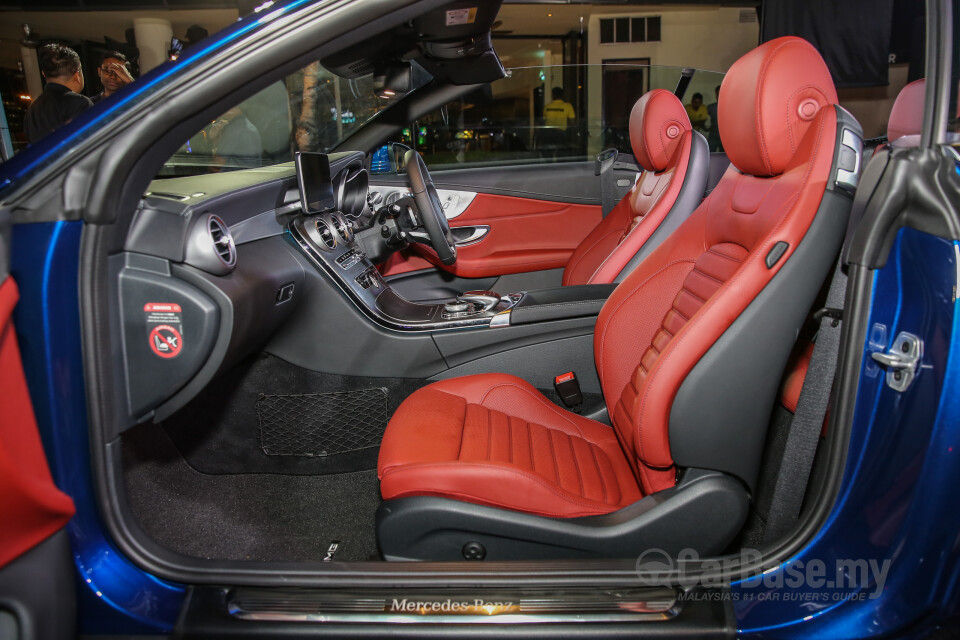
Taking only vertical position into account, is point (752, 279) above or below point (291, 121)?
below

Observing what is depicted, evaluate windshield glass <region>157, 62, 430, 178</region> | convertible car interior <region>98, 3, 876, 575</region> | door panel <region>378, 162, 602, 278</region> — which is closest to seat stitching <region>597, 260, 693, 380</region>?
convertible car interior <region>98, 3, 876, 575</region>

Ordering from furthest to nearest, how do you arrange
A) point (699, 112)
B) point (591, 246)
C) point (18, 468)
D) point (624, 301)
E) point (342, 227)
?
point (699, 112) < point (591, 246) < point (342, 227) < point (624, 301) < point (18, 468)

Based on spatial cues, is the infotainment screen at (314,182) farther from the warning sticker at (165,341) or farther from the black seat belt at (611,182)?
the black seat belt at (611,182)

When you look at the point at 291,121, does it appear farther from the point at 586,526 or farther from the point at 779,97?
the point at 586,526

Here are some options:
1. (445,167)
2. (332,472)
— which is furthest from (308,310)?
(445,167)

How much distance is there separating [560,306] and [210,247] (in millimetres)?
1070

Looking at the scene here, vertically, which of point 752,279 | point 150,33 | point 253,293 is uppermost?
point 150,33

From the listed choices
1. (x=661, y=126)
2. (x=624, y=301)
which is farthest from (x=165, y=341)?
(x=661, y=126)

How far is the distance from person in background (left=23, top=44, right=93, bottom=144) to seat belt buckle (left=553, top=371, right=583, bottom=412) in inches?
58.3

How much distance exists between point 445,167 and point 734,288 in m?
3.08

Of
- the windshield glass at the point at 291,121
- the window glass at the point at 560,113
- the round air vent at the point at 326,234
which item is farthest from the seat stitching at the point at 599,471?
the window glass at the point at 560,113

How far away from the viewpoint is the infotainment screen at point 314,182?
6.31 feet

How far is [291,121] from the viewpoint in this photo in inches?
105

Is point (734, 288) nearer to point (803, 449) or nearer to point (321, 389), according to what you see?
point (803, 449)
